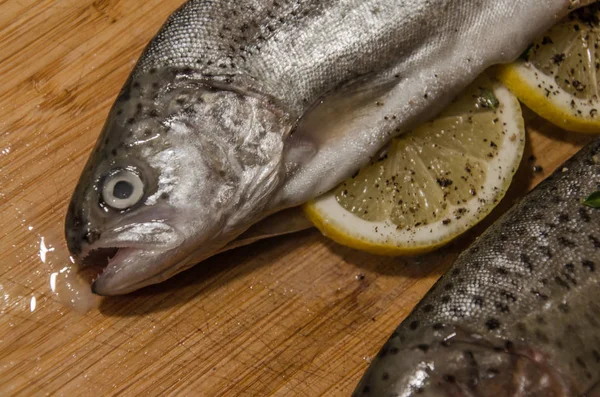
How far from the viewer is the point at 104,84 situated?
264 cm

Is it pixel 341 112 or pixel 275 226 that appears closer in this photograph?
pixel 341 112

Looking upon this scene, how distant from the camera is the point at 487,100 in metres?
2.47

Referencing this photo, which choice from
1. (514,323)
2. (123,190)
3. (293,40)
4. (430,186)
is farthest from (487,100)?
(123,190)

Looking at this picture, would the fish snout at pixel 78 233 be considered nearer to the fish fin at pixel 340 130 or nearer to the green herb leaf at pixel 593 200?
the fish fin at pixel 340 130

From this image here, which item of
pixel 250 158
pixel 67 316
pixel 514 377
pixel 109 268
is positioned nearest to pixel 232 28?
pixel 250 158

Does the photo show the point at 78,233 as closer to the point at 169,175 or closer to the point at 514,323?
the point at 169,175

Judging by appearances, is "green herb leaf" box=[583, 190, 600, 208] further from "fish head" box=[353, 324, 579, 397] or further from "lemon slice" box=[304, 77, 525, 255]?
"fish head" box=[353, 324, 579, 397]

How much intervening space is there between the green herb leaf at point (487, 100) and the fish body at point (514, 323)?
0.49 meters

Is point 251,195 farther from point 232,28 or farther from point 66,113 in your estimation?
point 66,113

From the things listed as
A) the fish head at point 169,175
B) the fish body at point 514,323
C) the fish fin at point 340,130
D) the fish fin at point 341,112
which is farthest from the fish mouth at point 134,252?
the fish body at point 514,323

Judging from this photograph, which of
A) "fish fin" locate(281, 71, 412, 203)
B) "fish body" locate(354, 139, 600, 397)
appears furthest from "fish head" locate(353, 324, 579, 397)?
"fish fin" locate(281, 71, 412, 203)

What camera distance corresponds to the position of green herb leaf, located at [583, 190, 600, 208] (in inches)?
82.6

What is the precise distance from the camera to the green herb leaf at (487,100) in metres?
2.46

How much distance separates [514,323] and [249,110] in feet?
3.42
